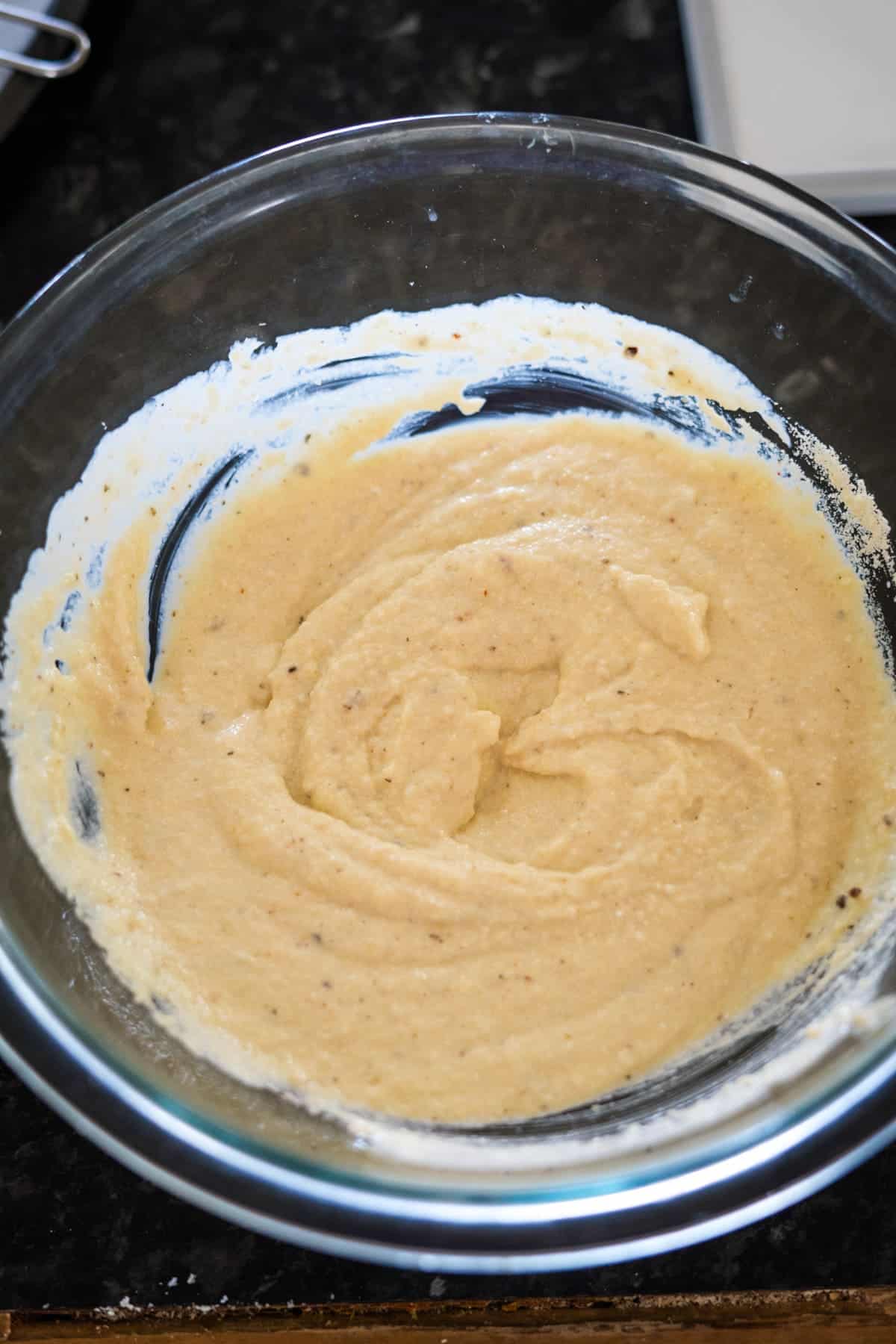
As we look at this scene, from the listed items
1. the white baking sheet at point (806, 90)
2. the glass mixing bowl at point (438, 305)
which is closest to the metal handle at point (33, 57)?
the glass mixing bowl at point (438, 305)

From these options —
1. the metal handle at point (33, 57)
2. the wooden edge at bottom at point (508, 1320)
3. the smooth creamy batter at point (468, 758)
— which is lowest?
the wooden edge at bottom at point (508, 1320)

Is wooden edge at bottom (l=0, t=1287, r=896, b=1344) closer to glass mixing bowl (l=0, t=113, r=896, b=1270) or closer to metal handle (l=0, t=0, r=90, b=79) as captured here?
glass mixing bowl (l=0, t=113, r=896, b=1270)

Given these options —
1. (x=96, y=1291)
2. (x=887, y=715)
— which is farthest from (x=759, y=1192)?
(x=96, y=1291)

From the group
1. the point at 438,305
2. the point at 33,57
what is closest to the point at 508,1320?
the point at 438,305

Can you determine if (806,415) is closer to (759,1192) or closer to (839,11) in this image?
(839,11)

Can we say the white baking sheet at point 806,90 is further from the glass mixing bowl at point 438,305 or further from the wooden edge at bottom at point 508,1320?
the wooden edge at bottom at point 508,1320

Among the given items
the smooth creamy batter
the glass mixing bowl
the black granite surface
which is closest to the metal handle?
the black granite surface
